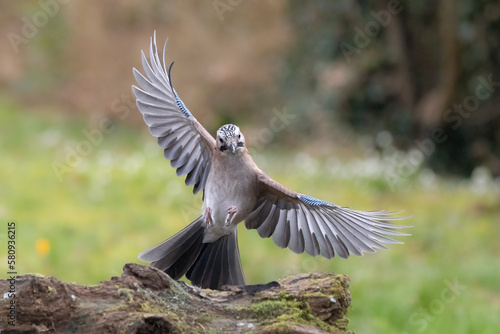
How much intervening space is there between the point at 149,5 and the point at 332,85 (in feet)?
14.7

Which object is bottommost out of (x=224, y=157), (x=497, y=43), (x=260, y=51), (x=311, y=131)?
(x=224, y=157)

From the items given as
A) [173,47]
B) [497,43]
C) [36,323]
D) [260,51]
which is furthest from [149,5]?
[36,323]

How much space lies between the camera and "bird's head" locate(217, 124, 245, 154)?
3.70 meters

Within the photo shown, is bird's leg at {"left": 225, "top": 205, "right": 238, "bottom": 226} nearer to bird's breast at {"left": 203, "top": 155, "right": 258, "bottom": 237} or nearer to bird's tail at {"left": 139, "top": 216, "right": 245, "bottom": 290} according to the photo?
bird's breast at {"left": 203, "top": 155, "right": 258, "bottom": 237}

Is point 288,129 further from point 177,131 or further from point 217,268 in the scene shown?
point 217,268

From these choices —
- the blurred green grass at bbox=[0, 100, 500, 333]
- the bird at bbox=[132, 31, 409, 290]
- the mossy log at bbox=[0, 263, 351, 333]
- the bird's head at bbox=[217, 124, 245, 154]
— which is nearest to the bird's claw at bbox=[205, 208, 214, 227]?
the bird at bbox=[132, 31, 409, 290]

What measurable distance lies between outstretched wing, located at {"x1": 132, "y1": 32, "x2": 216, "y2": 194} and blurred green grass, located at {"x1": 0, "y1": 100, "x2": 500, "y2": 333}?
2166 mm

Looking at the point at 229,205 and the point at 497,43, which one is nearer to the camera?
the point at 229,205

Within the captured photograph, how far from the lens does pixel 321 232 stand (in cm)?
371

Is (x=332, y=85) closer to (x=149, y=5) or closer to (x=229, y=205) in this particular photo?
(x=149, y=5)

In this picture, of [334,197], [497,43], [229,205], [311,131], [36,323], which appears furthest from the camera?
[311,131]

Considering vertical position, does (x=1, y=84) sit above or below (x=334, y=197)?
above

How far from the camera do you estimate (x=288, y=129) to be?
48.3ft

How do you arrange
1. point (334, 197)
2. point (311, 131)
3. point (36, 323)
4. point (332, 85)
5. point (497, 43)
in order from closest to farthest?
point (36, 323)
point (334, 197)
point (497, 43)
point (332, 85)
point (311, 131)
